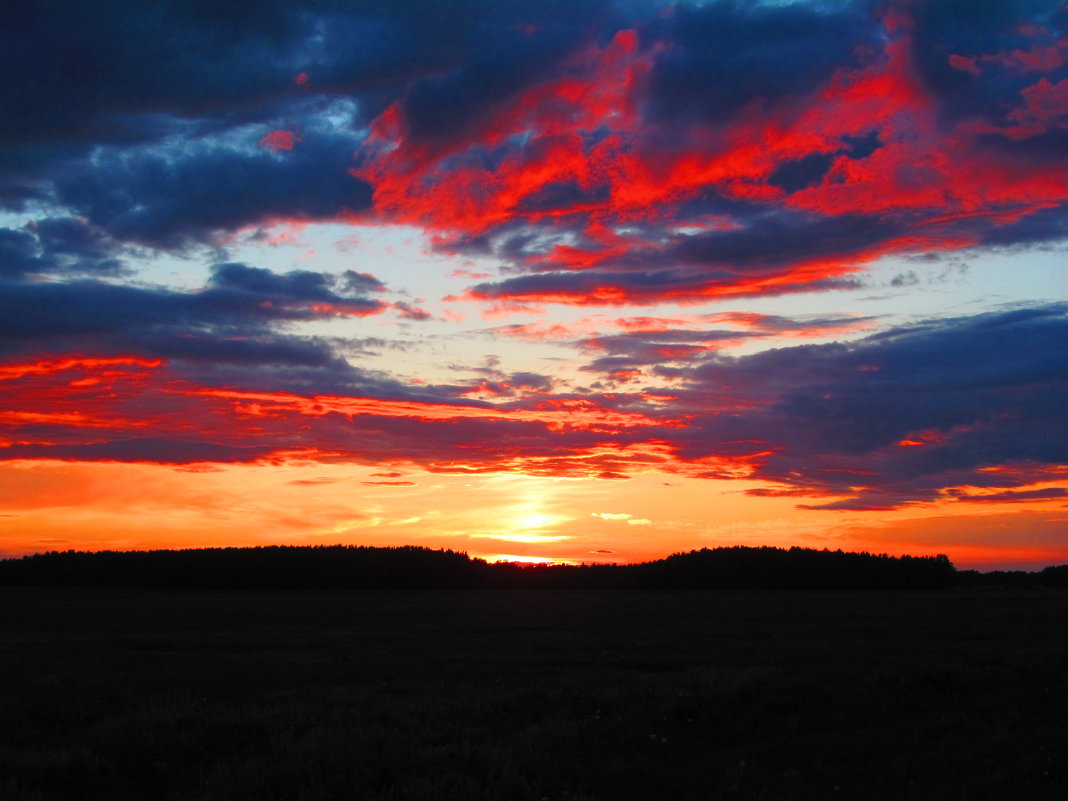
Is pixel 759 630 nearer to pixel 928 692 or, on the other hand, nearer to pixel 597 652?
pixel 597 652

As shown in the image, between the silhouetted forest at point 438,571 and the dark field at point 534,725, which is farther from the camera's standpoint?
the silhouetted forest at point 438,571

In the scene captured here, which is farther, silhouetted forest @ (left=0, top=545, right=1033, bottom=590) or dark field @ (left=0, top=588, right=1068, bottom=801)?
silhouetted forest @ (left=0, top=545, right=1033, bottom=590)

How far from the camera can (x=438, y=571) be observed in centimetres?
13025

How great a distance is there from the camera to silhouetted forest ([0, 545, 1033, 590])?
123 metres

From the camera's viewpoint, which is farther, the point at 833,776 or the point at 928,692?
the point at 928,692

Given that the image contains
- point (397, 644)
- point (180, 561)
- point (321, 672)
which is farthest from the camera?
point (180, 561)

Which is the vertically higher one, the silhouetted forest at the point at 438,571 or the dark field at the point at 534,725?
the silhouetted forest at the point at 438,571

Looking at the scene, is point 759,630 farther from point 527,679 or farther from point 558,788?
point 558,788

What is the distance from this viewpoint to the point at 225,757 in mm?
13023

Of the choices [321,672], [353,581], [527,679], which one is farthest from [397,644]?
[353,581]

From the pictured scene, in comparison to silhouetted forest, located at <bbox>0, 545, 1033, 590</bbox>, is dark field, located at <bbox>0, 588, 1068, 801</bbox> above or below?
below

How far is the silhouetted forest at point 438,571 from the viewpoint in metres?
123

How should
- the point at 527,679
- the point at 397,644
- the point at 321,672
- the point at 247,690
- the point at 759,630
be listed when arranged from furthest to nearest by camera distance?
1. the point at 759,630
2. the point at 397,644
3. the point at 321,672
4. the point at 527,679
5. the point at 247,690

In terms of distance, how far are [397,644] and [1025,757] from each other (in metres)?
26.4
